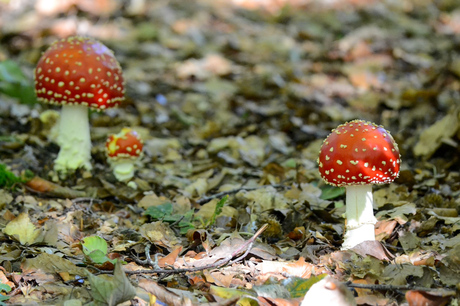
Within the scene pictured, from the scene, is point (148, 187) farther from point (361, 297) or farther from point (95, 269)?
point (361, 297)

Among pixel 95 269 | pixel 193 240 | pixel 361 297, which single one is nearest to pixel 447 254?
pixel 361 297

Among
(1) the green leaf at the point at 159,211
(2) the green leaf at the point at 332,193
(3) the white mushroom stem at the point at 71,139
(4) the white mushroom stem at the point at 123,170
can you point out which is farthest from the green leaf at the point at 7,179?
(2) the green leaf at the point at 332,193

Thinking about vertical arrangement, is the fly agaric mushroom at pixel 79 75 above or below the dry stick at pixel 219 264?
above

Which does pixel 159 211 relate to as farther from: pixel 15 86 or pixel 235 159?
pixel 15 86

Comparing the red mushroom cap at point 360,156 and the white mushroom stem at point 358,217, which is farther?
the white mushroom stem at point 358,217

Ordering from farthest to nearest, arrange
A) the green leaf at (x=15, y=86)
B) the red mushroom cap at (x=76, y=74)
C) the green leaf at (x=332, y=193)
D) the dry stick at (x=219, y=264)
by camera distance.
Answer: the green leaf at (x=15, y=86) → the red mushroom cap at (x=76, y=74) → the green leaf at (x=332, y=193) → the dry stick at (x=219, y=264)

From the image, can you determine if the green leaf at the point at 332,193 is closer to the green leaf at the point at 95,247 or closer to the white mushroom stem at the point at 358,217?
the white mushroom stem at the point at 358,217

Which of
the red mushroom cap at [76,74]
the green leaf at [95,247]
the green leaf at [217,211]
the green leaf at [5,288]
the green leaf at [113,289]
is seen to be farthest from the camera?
the red mushroom cap at [76,74]
